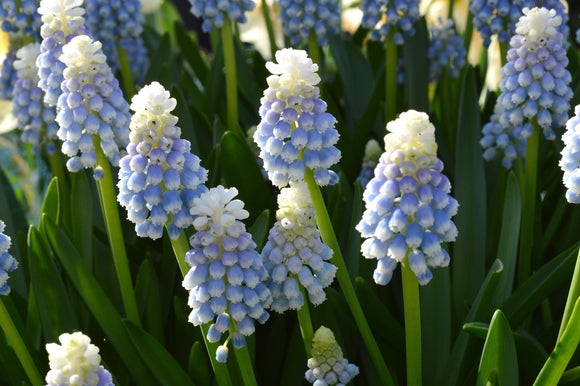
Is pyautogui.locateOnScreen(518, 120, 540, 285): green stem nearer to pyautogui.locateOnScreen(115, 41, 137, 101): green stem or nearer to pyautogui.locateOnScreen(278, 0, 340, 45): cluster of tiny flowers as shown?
pyautogui.locateOnScreen(278, 0, 340, 45): cluster of tiny flowers

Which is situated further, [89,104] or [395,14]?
[395,14]

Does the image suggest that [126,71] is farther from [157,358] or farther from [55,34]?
[157,358]

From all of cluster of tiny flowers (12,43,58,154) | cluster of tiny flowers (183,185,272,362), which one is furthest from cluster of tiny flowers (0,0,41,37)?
cluster of tiny flowers (183,185,272,362)

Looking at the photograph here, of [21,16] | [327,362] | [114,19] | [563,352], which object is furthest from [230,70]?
[563,352]

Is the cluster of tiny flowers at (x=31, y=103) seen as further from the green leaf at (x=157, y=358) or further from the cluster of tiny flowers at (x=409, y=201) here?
the cluster of tiny flowers at (x=409, y=201)

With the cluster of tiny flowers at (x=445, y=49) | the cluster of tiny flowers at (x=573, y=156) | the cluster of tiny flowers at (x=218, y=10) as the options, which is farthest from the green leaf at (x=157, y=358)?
the cluster of tiny flowers at (x=445, y=49)
